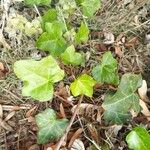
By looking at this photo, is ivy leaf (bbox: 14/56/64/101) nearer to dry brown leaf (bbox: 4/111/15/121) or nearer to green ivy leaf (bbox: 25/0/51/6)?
dry brown leaf (bbox: 4/111/15/121)

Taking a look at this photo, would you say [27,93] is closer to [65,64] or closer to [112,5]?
[65,64]

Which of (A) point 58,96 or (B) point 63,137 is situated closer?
(B) point 63,137

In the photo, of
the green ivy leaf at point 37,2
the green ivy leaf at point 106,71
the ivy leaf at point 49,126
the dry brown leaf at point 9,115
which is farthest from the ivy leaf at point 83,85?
the green ivy leaf at point 37,2

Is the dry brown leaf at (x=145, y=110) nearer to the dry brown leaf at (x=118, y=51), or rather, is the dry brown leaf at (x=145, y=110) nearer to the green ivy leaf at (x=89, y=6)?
the dry brown leaf at (x=118, y=51)

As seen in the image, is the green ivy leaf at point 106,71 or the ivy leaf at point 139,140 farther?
the green ivy leaf at point 106,71

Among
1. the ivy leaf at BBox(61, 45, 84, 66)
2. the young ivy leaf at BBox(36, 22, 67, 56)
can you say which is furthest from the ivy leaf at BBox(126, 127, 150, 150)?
the young ivy leaf at BBox(36, 22, 67, 56)

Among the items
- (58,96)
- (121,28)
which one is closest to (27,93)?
(58,96)

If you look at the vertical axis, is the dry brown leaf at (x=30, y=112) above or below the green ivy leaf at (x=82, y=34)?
below
